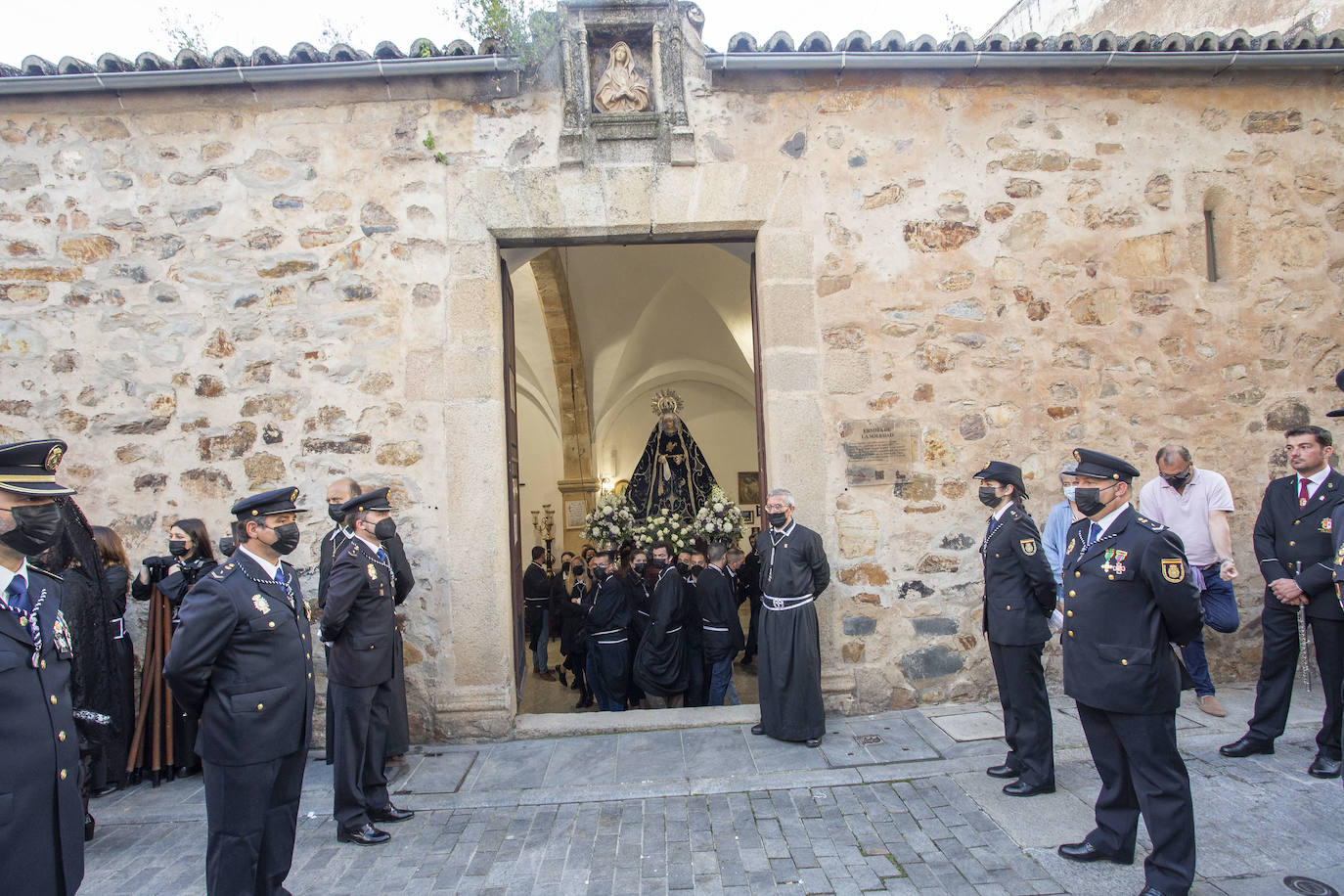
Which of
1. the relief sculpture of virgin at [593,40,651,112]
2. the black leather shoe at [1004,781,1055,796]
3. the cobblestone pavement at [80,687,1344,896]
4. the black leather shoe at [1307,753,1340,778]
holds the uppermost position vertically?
the relief sculpture of virgin at [593,40,651,112]

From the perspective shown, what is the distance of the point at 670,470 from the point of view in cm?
1482

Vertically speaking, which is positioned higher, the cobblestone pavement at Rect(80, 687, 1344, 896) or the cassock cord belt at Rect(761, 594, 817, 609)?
the cassock cord belt at Rect(761, 594, 817, 609)

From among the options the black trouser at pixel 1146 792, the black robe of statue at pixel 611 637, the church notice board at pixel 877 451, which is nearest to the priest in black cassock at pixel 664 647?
the black robe of statue at pixel 611 637

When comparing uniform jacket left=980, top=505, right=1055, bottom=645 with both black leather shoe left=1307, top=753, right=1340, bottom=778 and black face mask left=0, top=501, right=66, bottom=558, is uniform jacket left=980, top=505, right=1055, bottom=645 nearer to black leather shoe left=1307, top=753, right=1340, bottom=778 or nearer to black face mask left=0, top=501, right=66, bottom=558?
black leather shoe left=1307, top=753, right=1340, bottom=778

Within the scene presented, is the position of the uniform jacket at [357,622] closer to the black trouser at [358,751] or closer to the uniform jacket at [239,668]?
the black trouser at [358,751]

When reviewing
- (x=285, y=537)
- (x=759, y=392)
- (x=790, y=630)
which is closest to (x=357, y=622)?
(x=285, y=537)

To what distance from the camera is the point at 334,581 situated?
3826 mm

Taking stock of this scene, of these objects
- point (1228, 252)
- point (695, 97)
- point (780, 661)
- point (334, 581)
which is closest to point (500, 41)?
point (695, 97)

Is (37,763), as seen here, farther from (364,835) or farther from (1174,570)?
(1174,570)

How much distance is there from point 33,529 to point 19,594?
0.18 meters

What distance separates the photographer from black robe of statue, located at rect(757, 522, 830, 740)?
4742mm

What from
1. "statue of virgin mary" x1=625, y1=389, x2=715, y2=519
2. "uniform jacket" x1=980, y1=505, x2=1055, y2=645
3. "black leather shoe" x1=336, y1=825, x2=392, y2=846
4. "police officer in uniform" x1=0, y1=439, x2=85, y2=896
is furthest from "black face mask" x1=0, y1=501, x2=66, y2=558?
"statue of virgin mary" x1=625, y1=389, x2=715, y2=519

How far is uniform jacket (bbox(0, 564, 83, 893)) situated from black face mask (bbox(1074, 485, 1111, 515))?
3.58 meters

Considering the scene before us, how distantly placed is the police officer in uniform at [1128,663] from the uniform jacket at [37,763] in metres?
3.45
